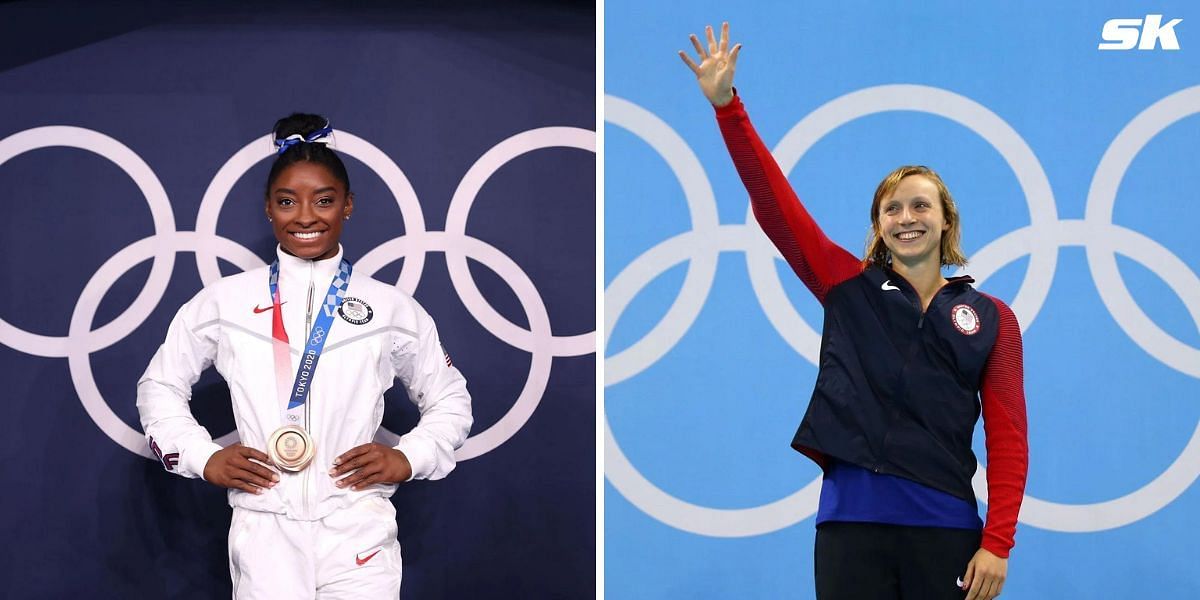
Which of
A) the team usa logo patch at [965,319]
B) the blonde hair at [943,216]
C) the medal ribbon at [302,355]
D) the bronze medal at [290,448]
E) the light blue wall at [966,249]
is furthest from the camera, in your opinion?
the light blue wall at [966,249]

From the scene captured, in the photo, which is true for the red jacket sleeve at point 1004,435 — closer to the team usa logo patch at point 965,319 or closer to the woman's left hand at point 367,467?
the team usa logo patch at point 965,319

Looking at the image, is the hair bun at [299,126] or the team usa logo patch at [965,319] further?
the hair bun at [299,126]

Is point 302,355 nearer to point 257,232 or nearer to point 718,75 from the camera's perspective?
point 257,232

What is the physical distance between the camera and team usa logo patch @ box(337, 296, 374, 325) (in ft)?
10.9

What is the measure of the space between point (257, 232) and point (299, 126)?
2.58 feet

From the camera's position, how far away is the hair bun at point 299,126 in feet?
11.2

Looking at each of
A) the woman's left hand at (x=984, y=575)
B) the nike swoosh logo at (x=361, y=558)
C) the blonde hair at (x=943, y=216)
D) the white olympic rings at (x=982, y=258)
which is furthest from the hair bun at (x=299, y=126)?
the woman's left hand at (x=984, y=575)

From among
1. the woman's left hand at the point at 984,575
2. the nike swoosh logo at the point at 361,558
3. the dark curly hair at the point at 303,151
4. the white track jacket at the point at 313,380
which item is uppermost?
the dark curly hair at the point at 303,151

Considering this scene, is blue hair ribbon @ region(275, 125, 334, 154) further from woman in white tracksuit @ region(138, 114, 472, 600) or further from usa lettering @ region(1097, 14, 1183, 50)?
usa lettering @ region(1097, 14, 1183, 50)

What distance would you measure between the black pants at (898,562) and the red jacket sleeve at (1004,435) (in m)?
0.08

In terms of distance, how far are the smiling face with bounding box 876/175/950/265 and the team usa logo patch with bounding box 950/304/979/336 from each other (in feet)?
0.52

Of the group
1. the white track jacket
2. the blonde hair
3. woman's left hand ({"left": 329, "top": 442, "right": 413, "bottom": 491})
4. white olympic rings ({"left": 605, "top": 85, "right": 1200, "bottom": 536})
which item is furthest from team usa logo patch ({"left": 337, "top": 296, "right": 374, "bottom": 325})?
the blonde hair

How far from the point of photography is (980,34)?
3.96 m

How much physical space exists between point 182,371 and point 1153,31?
10.9 ft
